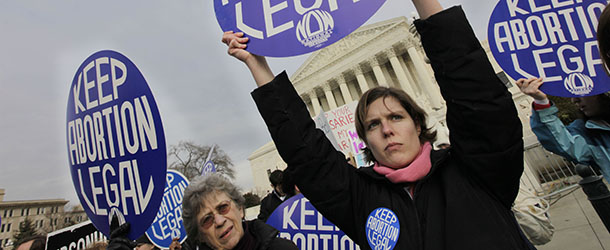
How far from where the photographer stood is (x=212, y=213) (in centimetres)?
208

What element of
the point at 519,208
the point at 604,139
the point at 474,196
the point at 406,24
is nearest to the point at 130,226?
the point at 474,196

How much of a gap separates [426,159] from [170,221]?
4.21m

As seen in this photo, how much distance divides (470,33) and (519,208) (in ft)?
5.50

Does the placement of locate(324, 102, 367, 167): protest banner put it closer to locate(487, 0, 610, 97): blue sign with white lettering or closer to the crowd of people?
locate(487, 0, 610, 97): blue sign with white lettering

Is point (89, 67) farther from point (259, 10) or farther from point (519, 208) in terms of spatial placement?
point (519, 208)

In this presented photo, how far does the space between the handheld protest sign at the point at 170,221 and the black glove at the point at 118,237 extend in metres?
2.21

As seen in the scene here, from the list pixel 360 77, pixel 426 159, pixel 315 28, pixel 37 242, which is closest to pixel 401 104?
pixel 426 159

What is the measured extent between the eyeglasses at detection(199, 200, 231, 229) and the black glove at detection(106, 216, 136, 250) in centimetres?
46

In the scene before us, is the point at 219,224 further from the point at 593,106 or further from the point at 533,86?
the point at 593,106

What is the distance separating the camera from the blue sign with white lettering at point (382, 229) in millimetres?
1056

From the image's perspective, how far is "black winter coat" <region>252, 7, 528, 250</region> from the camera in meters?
0.98

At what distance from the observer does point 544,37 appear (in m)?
2.41

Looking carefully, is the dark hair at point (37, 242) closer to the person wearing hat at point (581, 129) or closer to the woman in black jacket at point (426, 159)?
the woman in black jacket at point (426, 159)

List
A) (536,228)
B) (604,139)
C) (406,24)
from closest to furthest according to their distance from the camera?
(536,228)
(604,139)
(406,24)
